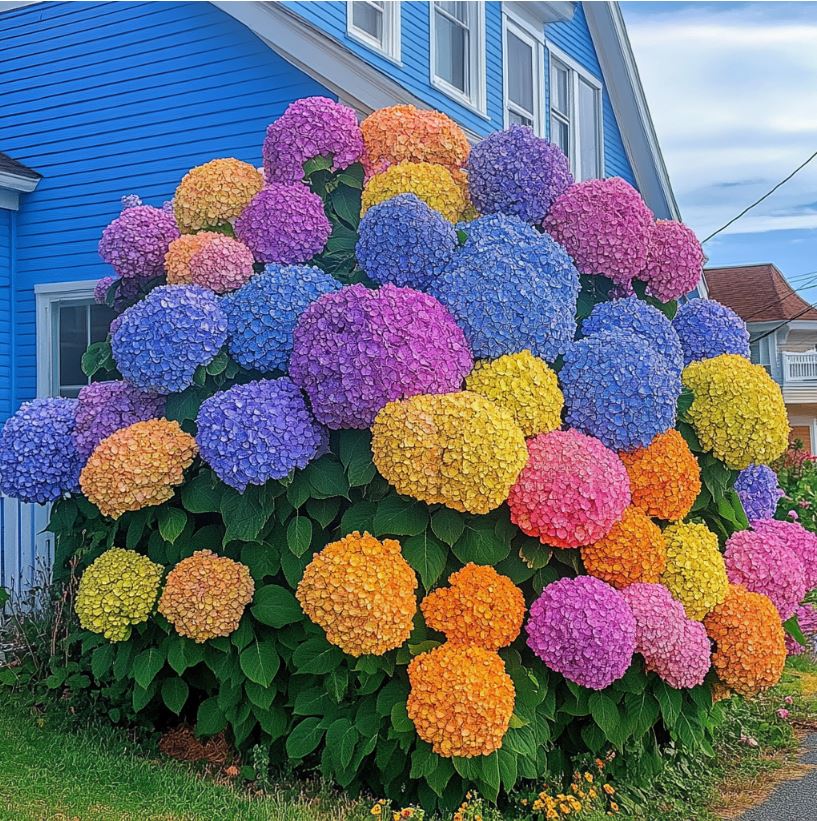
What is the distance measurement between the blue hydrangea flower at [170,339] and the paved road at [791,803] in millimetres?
3313

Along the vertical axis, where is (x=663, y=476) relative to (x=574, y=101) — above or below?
below

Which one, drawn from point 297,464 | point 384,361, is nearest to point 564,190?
point 384,361

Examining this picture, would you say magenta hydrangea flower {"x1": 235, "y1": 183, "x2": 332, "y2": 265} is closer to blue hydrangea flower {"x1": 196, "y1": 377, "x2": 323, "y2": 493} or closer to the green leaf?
blue hydrangea flower {"x1": 196, "y1": 377, "x2": 323, "y2": 493}

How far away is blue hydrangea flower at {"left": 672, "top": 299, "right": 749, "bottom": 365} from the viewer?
552 centimetres

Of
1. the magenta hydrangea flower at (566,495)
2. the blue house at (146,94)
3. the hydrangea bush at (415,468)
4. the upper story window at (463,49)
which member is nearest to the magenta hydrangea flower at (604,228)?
the hydrangea bush at (415,468)

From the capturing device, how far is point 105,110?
10.0 metres

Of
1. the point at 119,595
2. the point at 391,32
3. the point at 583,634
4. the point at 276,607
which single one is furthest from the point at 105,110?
the point at 583,634

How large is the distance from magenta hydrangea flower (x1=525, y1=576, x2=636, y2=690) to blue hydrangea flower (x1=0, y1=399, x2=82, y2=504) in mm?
2462

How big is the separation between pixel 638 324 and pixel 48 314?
7.01m

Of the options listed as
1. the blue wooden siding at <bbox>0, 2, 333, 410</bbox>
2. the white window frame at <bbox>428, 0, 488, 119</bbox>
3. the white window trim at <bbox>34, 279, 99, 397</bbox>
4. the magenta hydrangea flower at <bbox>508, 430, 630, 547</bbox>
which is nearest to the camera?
the magenta hydrangea flower at <bbox>508, 430, 630, 547</bbox>

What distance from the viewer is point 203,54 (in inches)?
368

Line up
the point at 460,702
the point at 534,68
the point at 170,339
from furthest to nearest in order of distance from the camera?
the point at 534,68 → the point at 170,339 → the point at 460,702

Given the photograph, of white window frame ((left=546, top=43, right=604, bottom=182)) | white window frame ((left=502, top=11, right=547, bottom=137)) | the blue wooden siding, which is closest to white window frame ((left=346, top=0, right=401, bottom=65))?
the blue wooden siding

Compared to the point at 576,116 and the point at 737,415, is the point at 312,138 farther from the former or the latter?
the point at 576,116
